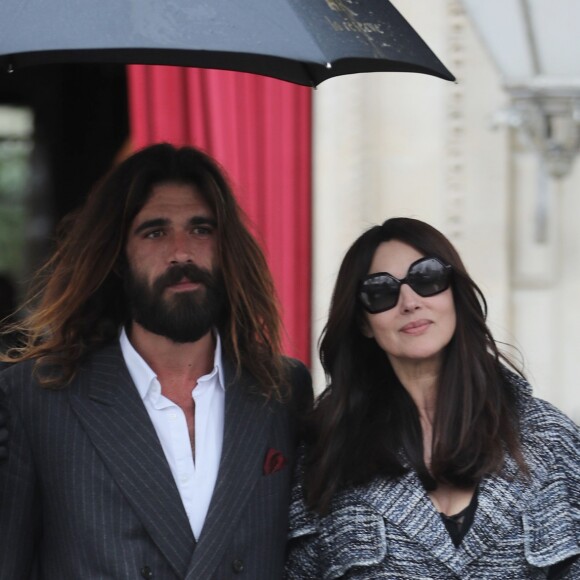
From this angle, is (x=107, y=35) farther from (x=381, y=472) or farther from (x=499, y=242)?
(x=499, y=242)

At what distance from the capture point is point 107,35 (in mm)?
2588

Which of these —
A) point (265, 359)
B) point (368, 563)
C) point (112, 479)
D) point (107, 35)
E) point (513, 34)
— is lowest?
point (368, 563)

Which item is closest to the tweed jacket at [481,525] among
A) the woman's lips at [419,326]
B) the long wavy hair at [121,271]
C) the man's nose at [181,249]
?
the woman's lips at [419,326]

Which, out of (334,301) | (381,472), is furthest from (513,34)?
(381,472)

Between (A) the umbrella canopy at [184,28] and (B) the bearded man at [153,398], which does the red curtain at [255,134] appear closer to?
(B) the bearded man at [153,398]

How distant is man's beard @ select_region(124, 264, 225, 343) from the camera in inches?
129

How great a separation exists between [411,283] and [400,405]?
32cm

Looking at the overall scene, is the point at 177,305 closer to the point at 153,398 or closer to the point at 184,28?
the point at 153,398

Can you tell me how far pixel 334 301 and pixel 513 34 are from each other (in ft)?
5.86

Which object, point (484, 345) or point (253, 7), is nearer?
point (253, 7)

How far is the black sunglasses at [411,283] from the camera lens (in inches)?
128

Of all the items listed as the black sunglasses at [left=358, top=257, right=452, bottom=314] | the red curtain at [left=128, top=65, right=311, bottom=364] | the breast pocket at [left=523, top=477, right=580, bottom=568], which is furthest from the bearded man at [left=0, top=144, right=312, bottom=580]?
the red curtain at [left=128, top=65, right=311, bottom=364]

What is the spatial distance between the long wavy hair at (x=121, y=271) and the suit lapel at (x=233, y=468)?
3.6 inches

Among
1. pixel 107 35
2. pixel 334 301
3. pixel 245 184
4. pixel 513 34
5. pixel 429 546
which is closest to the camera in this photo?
pixel 107 35
